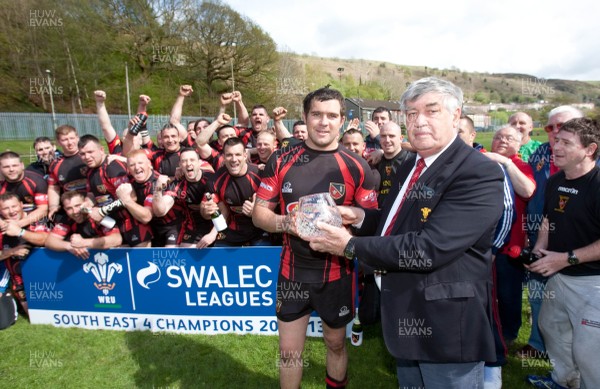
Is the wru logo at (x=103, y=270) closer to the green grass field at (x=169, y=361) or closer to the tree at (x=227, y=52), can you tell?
the green grass field at (x=169, y=361)

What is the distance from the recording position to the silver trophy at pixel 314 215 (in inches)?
86.7

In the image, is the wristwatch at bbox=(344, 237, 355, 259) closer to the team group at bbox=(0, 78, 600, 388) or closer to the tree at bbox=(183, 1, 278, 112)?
the team group at bbox=(0, 78, 600, 388)

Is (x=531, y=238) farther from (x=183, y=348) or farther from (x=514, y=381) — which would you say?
(x=183, y=348)

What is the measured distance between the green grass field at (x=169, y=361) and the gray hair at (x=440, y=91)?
3081 millimetres

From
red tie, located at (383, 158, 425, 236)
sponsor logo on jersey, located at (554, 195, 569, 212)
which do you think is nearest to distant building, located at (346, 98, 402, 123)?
sponsor logo on jersey, located at (554, 195, 569, 212)

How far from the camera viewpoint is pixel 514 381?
12.4 feet

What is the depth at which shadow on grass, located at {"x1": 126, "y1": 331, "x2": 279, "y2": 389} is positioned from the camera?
3.85m

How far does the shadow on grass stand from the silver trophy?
2.39 meters

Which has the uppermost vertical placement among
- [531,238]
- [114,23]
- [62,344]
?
[114,23]

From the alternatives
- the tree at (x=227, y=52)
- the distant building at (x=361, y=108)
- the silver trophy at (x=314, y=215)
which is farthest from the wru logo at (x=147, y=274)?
the distant building at (x=361, y=108)

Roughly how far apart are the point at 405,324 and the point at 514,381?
275 centimetres

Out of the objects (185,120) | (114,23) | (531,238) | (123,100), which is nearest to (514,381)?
(531,238)

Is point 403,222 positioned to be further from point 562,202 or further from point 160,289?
point 160,289

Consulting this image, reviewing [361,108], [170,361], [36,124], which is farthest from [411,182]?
[361,108]
